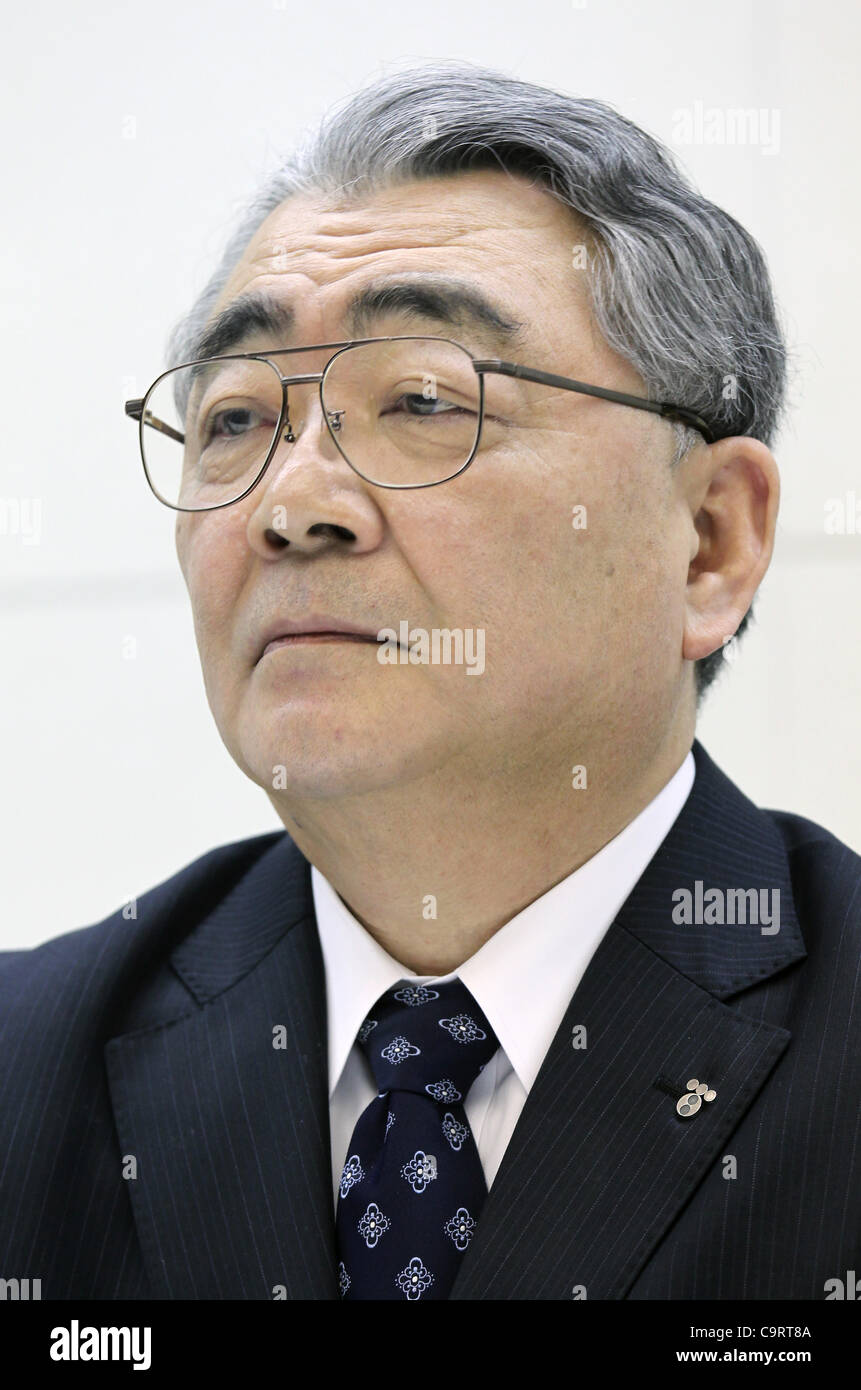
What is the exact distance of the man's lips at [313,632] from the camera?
1312mm

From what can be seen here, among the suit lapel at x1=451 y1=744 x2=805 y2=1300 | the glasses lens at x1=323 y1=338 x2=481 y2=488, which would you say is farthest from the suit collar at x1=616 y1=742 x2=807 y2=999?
the glasses lens at x1=323 y1=338 x2=481 y2=488

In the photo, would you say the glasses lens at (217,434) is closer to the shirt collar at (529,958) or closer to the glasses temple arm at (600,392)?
the glasses temple arm at (600,392)

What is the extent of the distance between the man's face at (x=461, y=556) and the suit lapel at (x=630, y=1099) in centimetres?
20

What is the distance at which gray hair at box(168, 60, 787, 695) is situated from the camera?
1.47 meters

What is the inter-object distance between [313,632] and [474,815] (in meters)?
0.26

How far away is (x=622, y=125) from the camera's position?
1572mm

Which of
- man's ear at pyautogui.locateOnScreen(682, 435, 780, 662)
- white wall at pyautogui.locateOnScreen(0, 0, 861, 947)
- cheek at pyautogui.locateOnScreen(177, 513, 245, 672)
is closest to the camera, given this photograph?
cheek at pyautogui.locateOnScreen(177, 513, 245, 672)

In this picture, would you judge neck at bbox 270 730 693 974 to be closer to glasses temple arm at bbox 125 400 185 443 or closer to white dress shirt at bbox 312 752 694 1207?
white dress shirt at bbox 312 752 694 1207

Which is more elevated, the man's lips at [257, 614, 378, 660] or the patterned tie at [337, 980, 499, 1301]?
the man's lips at [257, 614, 378, 660]

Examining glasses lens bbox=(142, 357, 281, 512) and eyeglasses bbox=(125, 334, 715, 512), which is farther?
glasses lens bbox=(142, 357, 281, 512)

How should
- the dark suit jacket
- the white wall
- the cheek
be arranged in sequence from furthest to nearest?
1. the white wall
2. the cheek
3. the dark suit jacket

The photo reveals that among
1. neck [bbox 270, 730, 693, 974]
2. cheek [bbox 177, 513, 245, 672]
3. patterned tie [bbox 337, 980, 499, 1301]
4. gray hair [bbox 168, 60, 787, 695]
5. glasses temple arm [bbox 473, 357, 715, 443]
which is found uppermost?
gray hair [bbox 168, 60, 787, 695]
